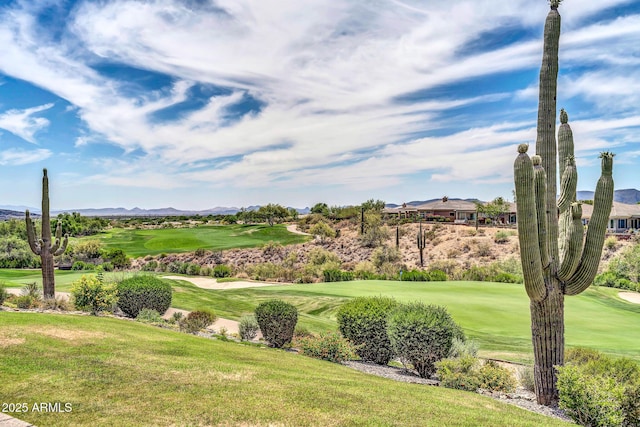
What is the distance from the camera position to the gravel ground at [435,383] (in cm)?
912

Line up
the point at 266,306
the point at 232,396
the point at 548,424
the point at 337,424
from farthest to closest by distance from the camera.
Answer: the point at 266,306
the point at 548,424
the point at 232,396
the point at 337,424

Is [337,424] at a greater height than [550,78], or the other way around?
[550,78]

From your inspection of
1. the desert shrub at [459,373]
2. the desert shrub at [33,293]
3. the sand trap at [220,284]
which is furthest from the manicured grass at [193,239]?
the desert shrub at [459,373]

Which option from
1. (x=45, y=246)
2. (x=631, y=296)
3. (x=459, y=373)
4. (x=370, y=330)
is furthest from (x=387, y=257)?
(x=459, y=373)

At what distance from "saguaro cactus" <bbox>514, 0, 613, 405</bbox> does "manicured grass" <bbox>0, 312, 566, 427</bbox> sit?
2.02 m

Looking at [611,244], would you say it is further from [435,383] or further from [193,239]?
[193,239]

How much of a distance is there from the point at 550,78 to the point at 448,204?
7966 cm

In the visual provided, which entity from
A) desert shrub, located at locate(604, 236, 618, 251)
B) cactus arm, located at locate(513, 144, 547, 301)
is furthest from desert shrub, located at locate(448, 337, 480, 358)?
desert shrub, located at locate(604, 236, 618, 251)

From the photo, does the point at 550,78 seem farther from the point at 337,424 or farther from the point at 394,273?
the point at 394,273

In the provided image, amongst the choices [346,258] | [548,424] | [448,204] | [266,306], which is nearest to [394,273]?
[346,258]

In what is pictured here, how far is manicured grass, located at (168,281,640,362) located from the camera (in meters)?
15.5

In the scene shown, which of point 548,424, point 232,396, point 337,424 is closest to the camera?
point 337,424

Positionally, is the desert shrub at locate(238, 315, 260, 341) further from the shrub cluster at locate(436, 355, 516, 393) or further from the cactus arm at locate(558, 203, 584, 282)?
the cactus arm at locate(558, 203, 584, 282)

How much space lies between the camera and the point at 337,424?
20.1ft
